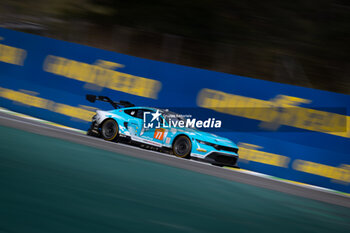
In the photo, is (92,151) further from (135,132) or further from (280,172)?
(280,172)

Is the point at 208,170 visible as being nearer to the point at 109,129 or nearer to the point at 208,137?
Result: the point at 208,137

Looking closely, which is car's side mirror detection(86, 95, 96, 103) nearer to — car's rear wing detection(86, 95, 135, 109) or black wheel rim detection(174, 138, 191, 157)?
car's rear wing detection(86, 95, 135, 109)

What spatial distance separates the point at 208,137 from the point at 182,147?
641 mm

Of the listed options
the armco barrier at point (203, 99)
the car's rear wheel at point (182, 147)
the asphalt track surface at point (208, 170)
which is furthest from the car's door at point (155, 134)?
the asphalt track surface at point (208, 170)

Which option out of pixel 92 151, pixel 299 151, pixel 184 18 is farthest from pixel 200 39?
pixel 92 151

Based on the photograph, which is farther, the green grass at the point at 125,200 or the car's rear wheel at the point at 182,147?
the car's rear wheel at the point at 182,147

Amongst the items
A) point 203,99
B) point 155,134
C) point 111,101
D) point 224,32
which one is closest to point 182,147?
point 155,134

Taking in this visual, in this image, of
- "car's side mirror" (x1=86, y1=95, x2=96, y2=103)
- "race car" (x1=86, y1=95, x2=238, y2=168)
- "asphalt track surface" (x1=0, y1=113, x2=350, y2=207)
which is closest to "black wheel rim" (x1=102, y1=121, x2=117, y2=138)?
"race car" (x1=86, y1=95, x2=238, y2=168)

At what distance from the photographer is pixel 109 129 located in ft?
33.0

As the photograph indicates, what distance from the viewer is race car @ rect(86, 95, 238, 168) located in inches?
357

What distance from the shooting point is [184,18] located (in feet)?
47.0

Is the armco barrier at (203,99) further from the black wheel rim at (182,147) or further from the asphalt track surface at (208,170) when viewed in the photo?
the asphalt track surface at (208,170)

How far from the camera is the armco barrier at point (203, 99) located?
8.83m

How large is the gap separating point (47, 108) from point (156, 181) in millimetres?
6839
